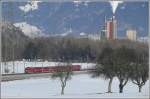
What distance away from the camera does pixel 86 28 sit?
40.5 ft

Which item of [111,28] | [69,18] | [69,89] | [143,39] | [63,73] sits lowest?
[69,89]

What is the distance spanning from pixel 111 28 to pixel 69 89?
0.98 metres

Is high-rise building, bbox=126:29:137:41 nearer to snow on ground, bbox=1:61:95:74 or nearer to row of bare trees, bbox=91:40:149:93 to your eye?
row of bare trees, bbox=91:40:149:93

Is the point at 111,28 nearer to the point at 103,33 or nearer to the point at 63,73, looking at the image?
the point at 103,33

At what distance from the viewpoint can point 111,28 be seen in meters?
12.4

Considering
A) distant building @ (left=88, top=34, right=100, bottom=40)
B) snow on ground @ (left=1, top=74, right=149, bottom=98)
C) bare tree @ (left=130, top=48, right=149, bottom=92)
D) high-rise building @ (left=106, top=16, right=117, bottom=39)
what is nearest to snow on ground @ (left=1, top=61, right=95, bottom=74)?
snow on ground @ (left=1, top=74, right=149, bottom=98)

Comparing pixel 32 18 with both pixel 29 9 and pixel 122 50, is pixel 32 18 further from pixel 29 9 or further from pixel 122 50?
pixel 122 50

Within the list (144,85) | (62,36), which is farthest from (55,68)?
(144,85)

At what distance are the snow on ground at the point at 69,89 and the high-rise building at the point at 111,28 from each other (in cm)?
59

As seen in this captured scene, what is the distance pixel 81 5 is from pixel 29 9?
2.27 feet

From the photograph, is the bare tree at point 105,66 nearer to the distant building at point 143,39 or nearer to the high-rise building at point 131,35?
the high-rise building at point 131,35

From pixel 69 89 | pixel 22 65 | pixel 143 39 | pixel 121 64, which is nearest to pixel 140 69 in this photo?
pixel 121 64

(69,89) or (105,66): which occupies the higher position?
(105,66)

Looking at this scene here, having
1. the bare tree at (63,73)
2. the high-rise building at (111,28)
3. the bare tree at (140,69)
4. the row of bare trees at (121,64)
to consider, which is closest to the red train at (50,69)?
the bare tree at (63,73)
